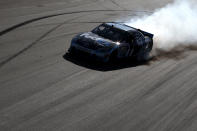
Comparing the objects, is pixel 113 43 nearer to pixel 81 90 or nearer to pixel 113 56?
pixel 113 56

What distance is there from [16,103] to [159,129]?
356 cm

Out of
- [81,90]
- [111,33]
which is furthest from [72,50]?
[81,90]

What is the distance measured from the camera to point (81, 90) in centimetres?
1161

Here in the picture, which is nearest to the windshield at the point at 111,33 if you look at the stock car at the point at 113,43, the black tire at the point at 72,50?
the stock car at the point at 113,43

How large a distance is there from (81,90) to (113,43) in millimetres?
3273

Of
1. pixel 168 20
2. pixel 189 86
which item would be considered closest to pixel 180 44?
pixel 168 20

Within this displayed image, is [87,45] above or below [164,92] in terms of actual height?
above

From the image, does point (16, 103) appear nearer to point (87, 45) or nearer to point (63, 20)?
point (87, 45)

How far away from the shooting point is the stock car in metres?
13.9

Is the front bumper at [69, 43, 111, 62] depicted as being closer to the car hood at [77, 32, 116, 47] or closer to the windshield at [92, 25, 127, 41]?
the car hood at [77, 32, 116, 47]

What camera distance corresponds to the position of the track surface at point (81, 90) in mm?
9672

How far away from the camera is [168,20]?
22594mm

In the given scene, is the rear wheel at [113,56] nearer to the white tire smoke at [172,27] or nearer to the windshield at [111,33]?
the windshield at [111,33]

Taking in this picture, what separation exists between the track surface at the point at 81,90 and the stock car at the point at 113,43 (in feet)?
1.43
